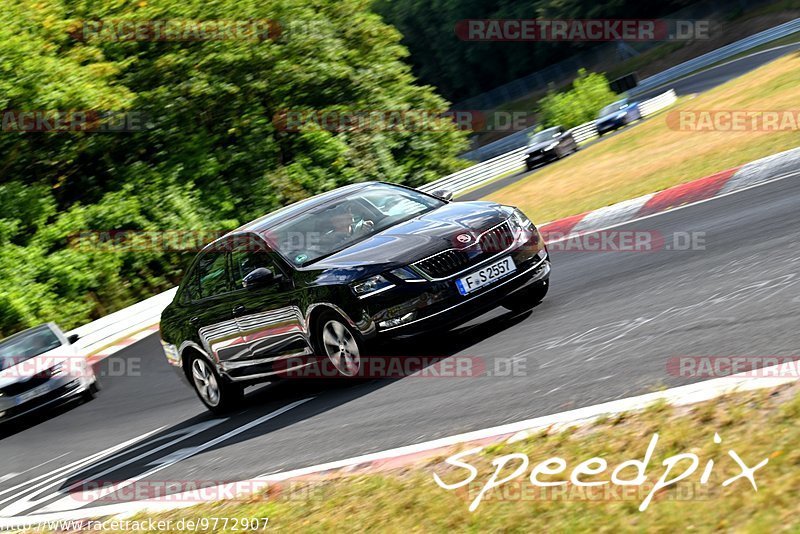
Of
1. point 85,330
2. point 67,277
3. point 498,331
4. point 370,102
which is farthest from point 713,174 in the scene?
point 370,102

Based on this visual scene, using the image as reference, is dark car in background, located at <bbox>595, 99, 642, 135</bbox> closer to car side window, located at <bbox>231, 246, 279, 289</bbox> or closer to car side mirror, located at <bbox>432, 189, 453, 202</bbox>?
car side mirror, located at <bbox>432, 189, 453, 202</bbox>

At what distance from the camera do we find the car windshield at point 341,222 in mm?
9461

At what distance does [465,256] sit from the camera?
8797 mm

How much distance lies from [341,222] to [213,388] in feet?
7.93

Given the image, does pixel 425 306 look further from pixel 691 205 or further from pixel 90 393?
pixel 90 393

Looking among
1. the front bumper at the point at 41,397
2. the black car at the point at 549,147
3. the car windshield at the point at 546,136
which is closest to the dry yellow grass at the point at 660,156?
the black car at the point at 549,147

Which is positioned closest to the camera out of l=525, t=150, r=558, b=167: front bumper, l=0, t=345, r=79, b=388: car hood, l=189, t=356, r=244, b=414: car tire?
l=189, t=356, r=244, b=414: car tire

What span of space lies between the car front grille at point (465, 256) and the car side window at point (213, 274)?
242cm

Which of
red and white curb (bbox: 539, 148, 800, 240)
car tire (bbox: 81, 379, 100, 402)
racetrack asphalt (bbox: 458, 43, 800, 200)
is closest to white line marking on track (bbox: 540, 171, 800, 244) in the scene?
red and white curb (bbox: 539, 148, 800, 240)

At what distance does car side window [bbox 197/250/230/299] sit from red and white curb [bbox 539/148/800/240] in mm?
6570

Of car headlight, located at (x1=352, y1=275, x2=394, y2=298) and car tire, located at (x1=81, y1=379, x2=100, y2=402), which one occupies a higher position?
car headlight, located at (x1=352, y1=275, x2=394, y2=298)

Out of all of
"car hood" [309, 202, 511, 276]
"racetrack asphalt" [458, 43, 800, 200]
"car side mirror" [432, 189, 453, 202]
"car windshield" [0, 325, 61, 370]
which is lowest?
"racetrack asphalt" [458, 43, 800, 200]

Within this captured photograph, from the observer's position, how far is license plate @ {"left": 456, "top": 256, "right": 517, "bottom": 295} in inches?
343

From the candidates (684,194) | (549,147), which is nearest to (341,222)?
(684,194)
